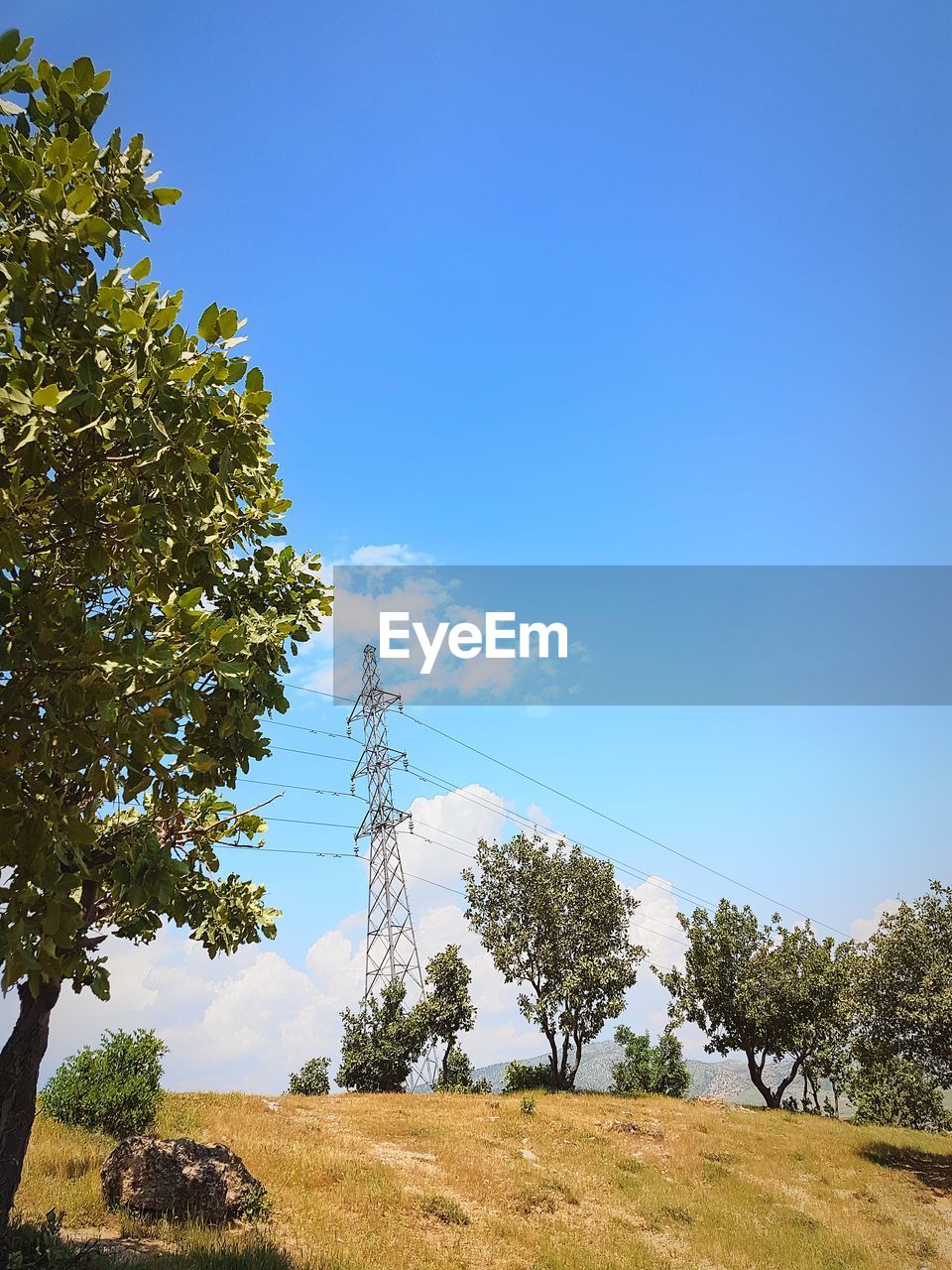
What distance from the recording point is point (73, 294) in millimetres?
5449

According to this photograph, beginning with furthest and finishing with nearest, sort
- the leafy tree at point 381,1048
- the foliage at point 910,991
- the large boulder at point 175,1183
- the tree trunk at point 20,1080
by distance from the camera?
the leafy tree at point 381,1048
the foliage at point 910,991
the large boulder at point 175,1183
the tree trunk at point 20,1080

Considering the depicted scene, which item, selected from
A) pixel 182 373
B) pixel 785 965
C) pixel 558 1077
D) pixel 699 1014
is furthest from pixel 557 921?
pixel 182 373

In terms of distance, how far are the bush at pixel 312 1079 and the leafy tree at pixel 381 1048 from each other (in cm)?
116

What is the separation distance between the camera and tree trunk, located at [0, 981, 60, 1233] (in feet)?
30.5

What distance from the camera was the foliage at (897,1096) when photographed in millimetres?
30141

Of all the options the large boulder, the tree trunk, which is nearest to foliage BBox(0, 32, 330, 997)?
the tree trunk

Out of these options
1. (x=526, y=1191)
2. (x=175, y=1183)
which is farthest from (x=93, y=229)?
(x=526, y=1191)

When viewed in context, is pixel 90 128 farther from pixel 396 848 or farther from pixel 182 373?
pixel 396 848

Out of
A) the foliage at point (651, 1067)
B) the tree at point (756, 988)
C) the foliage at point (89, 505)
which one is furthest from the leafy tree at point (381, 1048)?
the foliage at point (89, 505)

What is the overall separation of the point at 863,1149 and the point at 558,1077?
17.9 m

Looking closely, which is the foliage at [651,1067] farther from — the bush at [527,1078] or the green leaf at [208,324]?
the green leaf at [208,324]

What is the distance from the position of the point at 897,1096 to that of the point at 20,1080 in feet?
143

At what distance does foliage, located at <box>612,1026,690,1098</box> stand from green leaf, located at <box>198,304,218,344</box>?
6687 cm

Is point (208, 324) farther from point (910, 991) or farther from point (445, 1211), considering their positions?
point (910, 991)
